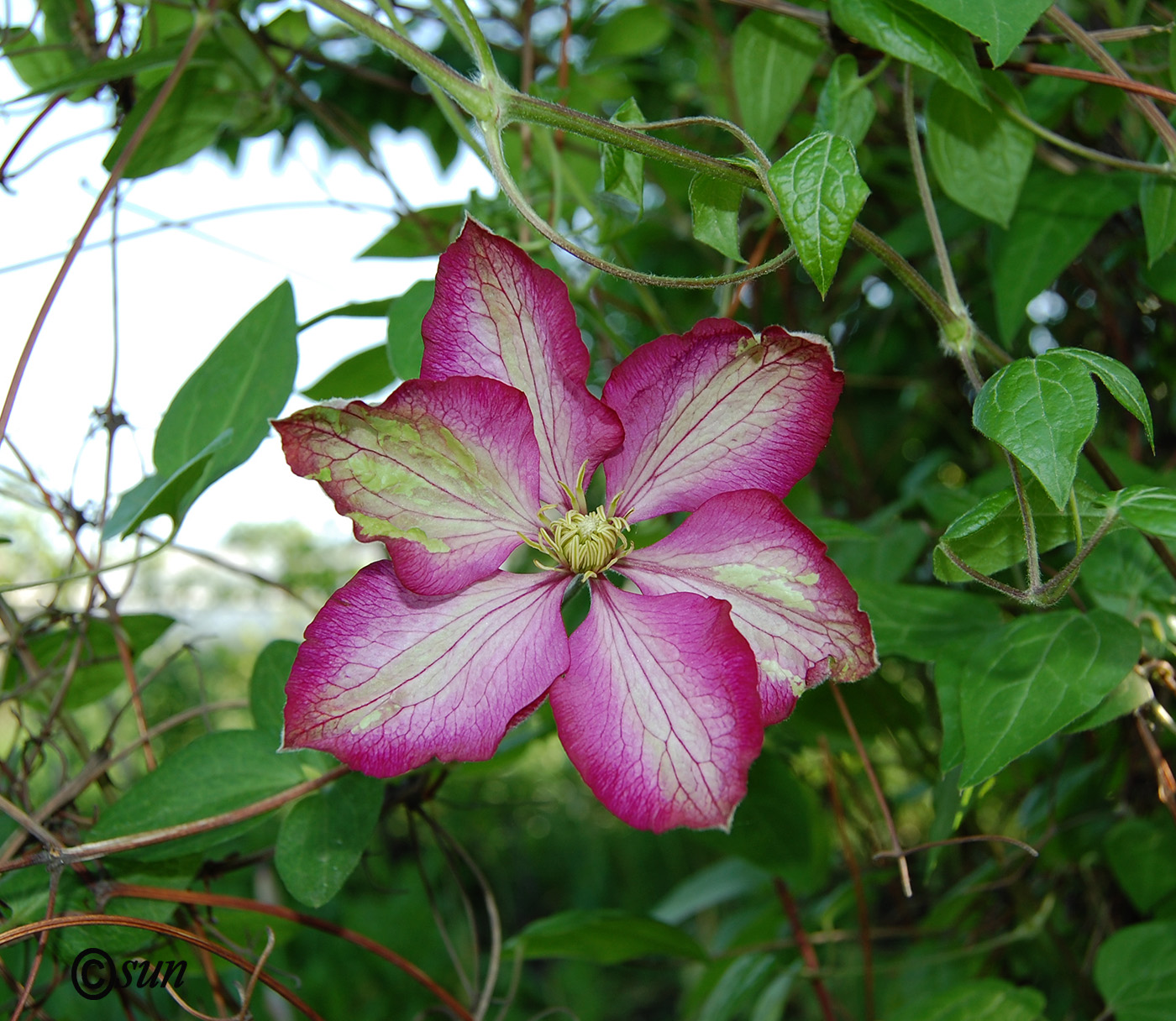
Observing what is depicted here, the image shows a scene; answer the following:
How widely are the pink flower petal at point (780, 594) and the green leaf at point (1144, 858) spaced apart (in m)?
0.50

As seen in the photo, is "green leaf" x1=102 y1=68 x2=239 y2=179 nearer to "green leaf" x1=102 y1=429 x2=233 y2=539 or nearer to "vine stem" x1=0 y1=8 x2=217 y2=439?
"vine stem" x1=0 y1=8 x2=217 y2=439

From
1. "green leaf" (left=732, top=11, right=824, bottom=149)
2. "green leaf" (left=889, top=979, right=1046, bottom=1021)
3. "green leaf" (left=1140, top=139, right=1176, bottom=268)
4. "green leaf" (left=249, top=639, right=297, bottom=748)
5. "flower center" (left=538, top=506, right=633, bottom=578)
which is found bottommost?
"green leaf" (left=889, top=979, right=1046, bottom=1021)

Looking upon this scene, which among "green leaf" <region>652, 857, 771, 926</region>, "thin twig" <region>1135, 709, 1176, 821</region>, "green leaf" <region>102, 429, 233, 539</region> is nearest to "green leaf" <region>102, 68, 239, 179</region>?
"green leaf" <region>102, 429, 233, 539</region>

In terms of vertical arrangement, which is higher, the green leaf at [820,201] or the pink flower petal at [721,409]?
the green leaf at [820,201]

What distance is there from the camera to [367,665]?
1.42ft

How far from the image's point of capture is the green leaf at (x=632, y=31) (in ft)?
3.92

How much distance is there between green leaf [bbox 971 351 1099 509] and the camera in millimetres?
401

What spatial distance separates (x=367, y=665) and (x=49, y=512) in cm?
46

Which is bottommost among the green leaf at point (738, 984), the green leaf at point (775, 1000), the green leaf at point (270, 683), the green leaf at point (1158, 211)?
the green leaf at point (775, 1000)

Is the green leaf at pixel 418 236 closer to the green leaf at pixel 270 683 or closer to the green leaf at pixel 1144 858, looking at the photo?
the green leaf at pixel 270 683

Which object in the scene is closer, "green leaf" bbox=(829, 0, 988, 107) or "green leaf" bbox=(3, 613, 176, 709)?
"green leaf" bbox=(829, 0, 988, 107)

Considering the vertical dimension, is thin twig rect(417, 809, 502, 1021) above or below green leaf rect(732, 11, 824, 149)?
below

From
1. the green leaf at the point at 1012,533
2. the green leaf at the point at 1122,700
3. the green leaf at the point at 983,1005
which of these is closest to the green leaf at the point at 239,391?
the green leaf at the point at 1012,533

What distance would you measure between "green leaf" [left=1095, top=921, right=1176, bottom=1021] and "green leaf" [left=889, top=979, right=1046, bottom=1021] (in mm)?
59
